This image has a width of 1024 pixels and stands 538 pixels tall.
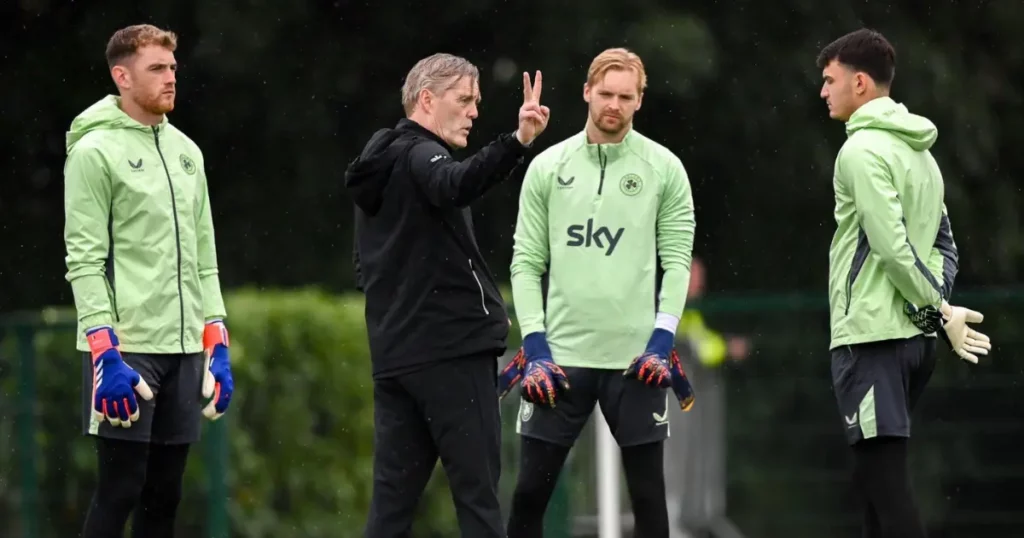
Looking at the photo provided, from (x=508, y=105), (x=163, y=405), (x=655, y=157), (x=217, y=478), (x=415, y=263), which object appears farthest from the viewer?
(x=508, y=105)

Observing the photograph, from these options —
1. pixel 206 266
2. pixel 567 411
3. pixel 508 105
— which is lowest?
pixel 567 411

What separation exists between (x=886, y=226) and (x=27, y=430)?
15.8 feet

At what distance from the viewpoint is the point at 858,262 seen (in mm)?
6914

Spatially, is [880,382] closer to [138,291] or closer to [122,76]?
[138,291]

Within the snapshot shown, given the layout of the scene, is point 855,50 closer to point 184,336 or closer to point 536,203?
point 536,203

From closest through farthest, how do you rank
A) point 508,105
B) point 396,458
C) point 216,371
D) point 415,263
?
1. point 415,263
2. point 396,458
3. point 216,371
4. point 508,105

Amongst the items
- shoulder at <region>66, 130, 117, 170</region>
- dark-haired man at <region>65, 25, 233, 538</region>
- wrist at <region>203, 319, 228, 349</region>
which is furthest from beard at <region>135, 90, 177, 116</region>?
wrist at <region>203, 319, 228, 349</region>

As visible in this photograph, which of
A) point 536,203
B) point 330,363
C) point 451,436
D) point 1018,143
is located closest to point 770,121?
point 1018,143

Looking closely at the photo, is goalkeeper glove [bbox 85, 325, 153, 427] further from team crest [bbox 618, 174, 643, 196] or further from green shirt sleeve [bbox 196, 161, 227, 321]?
team crest [bbox 618, 174, 643, 196]

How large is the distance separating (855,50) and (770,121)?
847 centimetres

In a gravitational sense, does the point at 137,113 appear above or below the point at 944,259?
above

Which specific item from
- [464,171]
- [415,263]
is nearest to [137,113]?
[415,263]

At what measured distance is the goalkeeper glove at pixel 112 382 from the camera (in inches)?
258

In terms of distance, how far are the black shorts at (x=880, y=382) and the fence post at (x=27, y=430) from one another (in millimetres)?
4430
